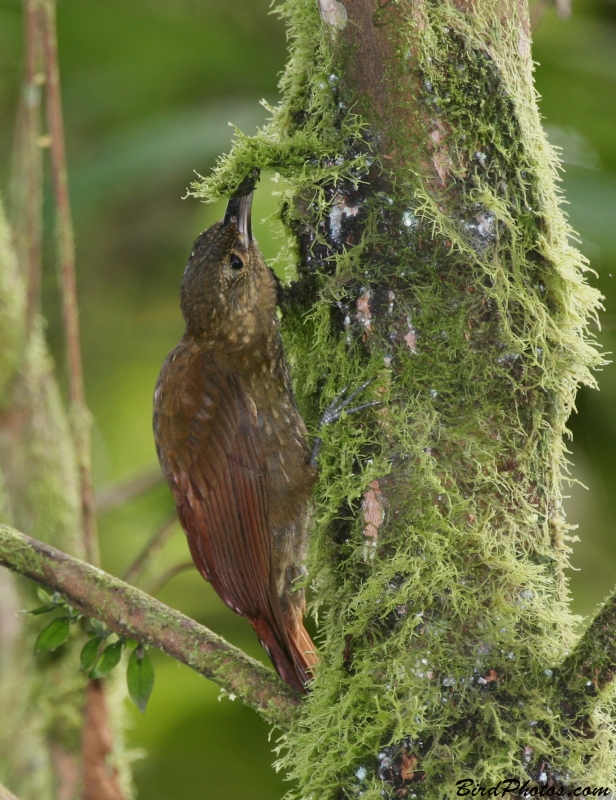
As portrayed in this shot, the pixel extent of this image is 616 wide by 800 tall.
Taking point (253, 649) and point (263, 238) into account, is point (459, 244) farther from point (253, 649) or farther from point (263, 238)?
point (253, 649)

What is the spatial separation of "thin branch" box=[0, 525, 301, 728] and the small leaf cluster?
81 millimetres

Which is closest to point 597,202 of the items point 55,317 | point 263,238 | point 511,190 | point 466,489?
point 263,238

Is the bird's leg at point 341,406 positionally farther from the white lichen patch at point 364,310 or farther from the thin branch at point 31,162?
the thin branch at point 31,162

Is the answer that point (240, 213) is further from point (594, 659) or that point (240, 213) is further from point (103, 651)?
point (594, 659)

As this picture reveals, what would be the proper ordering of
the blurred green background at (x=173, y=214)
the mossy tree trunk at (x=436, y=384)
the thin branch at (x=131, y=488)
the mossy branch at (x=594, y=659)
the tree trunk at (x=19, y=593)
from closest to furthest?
the mossy branch at (x=594, y=659)
the mossy tree trunk at (x=436, y=384)
the tree trunk at (x=19, y=593)
the thin branch at (x=131, y=488)
the blurred green background at (x=173, y=214)

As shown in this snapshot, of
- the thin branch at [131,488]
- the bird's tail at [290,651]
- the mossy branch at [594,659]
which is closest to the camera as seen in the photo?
the mossy branch at [594,659]

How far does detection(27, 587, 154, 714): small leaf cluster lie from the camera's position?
1.75m

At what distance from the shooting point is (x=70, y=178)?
4191mm

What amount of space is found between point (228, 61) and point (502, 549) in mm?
3450

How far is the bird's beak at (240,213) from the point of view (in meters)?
2.18

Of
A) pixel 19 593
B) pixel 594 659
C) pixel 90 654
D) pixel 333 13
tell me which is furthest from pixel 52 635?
pixel 333 13

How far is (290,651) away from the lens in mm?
2016

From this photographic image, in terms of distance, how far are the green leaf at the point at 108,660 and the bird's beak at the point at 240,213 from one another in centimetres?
103

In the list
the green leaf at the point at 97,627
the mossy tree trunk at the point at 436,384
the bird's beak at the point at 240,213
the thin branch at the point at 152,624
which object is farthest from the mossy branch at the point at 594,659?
the bird's beak at the point at 240,213
